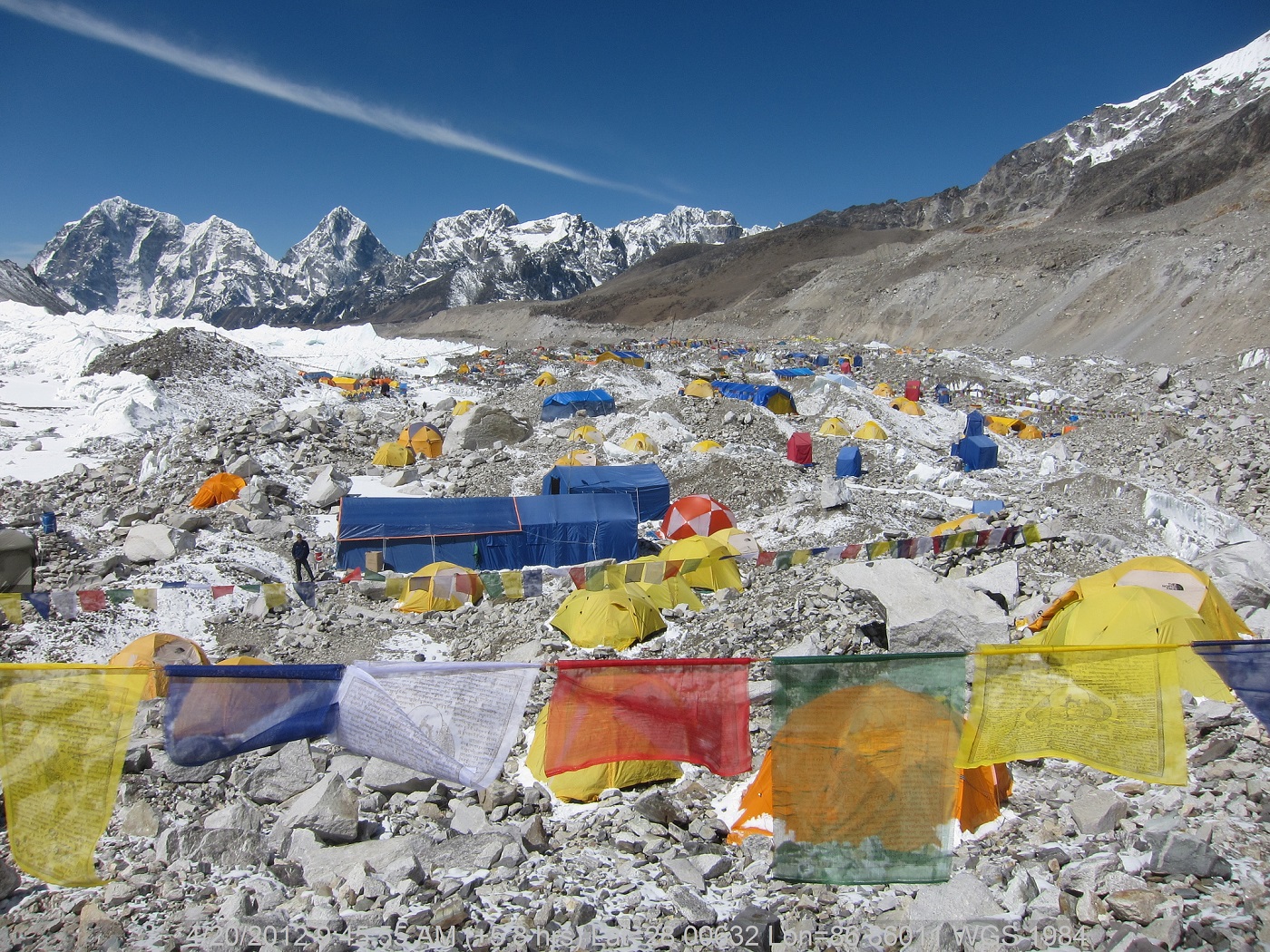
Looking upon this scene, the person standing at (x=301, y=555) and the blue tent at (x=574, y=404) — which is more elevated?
the blue tent at (x=574, y=404)

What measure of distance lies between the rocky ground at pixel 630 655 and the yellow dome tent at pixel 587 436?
31 centimetres

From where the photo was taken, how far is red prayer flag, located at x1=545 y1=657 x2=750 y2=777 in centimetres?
461

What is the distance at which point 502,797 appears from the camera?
5504 mm

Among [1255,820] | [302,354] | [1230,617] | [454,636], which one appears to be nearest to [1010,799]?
[1255,820]

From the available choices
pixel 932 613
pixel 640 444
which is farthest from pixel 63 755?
pixel 640 444

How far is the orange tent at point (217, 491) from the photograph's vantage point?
15.5 meters

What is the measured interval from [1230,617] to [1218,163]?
73750 mm

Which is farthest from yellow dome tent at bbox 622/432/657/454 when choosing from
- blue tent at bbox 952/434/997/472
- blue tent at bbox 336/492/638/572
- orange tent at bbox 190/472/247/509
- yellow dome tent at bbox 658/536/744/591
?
orange tent at bbox 190/472/247/509

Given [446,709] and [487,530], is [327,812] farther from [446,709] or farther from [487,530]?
[487,530]

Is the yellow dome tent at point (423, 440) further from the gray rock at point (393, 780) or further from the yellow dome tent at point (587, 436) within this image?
the gray rock at point (393, 780)

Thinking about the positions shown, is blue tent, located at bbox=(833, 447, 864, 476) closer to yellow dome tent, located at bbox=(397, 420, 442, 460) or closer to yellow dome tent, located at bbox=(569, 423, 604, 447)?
yellow dome tent, located at bbox=(569, 423, 604, 447)

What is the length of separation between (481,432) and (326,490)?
5345mm

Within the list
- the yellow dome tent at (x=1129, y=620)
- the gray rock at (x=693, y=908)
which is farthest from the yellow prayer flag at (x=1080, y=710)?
the yellow dome tent at (x=1129, y=620)

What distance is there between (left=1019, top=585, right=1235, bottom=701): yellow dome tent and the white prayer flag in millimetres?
4662
